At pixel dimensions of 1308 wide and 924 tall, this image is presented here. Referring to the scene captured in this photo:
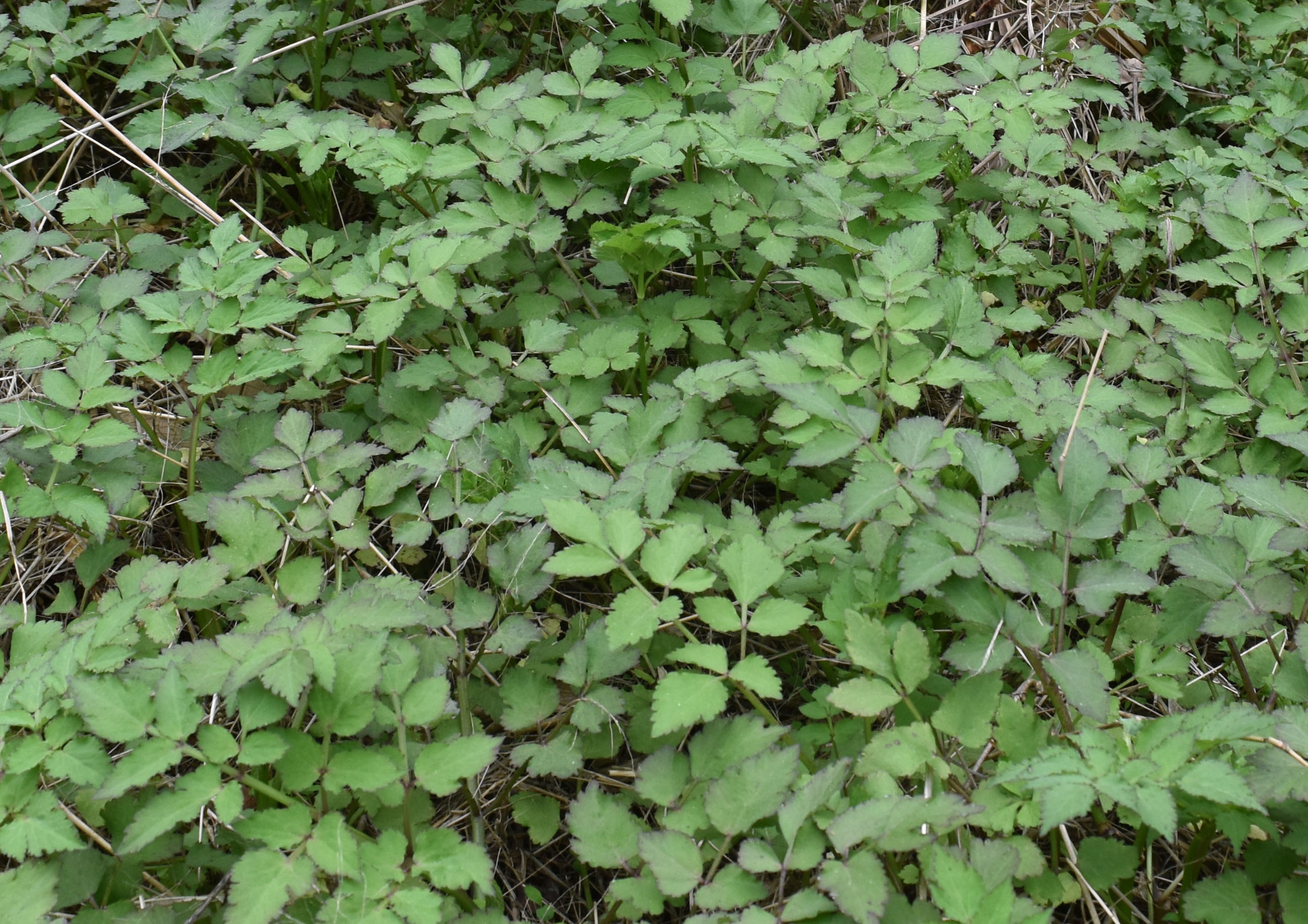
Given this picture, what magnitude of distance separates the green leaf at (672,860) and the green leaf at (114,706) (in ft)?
2.31

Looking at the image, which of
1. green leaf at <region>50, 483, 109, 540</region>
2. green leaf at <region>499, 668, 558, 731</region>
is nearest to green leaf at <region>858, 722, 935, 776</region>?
green leaf at <region>499, 668, 558, 731</region>

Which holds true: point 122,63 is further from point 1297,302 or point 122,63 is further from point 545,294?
point 1297,302

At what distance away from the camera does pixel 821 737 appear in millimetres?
1712

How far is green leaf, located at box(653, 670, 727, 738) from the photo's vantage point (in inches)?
56.6

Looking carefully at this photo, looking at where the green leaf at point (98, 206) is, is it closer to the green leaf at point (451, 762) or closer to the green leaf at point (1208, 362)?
the green leaf at point (451, 762)

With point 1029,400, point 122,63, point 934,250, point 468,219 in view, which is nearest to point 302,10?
point 122,63

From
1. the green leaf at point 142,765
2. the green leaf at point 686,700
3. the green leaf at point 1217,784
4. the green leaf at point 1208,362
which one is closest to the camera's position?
the green leaf at point 1217,784

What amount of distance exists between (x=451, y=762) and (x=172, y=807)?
1.19ft

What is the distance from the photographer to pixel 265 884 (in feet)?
4.23

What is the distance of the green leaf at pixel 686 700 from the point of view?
1.44 metres

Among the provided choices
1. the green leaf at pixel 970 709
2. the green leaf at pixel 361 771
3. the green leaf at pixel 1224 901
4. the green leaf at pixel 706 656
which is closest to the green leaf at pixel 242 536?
the green leaf at pixel 361 771

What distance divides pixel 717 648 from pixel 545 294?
1196 mm

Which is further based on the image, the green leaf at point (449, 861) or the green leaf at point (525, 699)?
the green leaf at point (525, 699)

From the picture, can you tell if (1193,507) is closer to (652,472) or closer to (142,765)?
(652,472)
